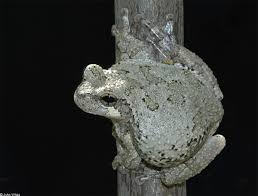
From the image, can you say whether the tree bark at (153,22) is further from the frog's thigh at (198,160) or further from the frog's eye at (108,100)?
the frog's eye at (108,100)

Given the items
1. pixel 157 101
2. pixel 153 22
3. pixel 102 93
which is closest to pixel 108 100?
pixel 102 93

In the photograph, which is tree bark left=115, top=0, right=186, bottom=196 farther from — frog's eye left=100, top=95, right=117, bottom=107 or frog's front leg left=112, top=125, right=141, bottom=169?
frog's eye left=100, top=95, right=117, bottom=107

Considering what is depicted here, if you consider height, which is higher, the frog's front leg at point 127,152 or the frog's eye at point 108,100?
the frog's eye at point 108,100

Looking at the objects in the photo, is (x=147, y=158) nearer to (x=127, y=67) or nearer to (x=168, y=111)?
(x=168, y=111)

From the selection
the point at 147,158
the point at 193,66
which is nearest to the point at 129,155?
the point at 147,158

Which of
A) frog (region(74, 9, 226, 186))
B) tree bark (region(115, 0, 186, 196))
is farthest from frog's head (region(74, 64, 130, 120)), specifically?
tree bark (region(115, 0, 186, 196))

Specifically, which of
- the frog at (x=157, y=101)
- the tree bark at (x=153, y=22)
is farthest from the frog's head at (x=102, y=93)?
the tree bark at (x=153, y=22)

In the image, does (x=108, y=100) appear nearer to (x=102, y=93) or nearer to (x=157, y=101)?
(x=102, y=93)
